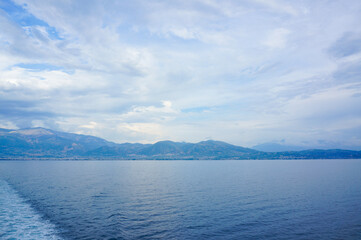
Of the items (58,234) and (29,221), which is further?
(29,221)

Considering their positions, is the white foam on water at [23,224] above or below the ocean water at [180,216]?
above

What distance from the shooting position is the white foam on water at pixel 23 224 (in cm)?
3466

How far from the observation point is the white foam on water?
3466 cm

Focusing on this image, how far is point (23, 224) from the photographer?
40188mm

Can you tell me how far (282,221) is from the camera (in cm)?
4403

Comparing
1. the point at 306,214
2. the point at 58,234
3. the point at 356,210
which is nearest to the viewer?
the point at 58,234

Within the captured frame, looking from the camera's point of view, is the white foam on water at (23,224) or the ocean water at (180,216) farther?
the ocean water at (180,216)

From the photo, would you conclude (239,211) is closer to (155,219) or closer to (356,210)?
(155,219)

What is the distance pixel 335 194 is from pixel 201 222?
56.9 meters

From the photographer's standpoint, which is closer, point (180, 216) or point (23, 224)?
point (23, 224)

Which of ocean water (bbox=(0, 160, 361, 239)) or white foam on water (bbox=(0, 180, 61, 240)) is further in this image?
ocean water (bbox=(0, 160, 361, 239))

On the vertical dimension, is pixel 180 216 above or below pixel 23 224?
below

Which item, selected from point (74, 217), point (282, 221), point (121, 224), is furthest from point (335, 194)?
point (74, 217)

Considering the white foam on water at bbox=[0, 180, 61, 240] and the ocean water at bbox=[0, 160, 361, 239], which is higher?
the white foam on water at bbox=[0, 180, 61, 240]
